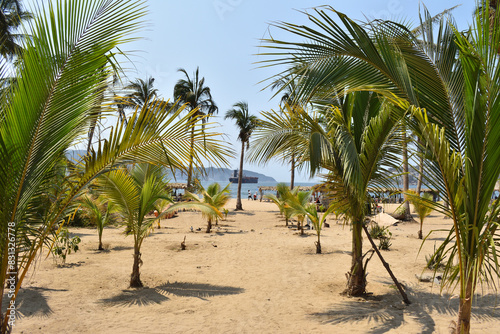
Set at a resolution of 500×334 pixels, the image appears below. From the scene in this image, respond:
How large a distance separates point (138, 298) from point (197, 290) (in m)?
1.11

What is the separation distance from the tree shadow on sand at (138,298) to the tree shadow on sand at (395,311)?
8.96 feet

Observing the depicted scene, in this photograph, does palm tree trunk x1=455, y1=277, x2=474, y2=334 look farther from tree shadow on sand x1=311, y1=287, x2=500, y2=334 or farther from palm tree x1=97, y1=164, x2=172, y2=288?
palm tree x1=97, y1=164, x2=172, y2=288

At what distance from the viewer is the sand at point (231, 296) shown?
4.70 metres

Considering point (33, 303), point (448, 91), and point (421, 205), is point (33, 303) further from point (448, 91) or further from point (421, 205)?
point (421, 205)

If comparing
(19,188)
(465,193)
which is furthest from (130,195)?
(465,193)

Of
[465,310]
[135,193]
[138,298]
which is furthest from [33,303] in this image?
[465,310]

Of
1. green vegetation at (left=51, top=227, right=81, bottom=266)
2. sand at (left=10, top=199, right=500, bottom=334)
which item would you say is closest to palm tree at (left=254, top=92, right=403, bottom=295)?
sand at (left=10, top=199, right=500, bottom=334)

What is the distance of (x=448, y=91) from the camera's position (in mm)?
3314

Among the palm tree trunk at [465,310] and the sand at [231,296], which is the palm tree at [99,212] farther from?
the palm tree trunk at [465,310]

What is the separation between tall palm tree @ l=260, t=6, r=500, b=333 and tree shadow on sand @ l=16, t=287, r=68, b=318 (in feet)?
16.3

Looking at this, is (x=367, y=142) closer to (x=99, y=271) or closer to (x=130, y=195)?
(x=130, y=195)

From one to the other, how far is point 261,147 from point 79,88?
9.49ft

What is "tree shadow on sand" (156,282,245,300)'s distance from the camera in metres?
6.21

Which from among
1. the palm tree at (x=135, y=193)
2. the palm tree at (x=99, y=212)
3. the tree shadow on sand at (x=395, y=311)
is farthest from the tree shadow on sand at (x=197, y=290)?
the palm tree at (x=99, y=212)
